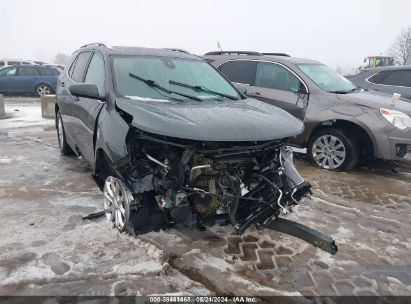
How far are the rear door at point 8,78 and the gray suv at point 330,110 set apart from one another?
1287 cm

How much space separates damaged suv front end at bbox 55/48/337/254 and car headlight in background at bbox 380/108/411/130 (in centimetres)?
275

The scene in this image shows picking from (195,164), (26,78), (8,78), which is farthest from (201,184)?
(8,78)

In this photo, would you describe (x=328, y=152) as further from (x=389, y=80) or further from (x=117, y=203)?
(x=117, y=203)

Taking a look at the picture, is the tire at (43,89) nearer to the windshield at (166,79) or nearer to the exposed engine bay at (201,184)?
the windshield at (166,79)

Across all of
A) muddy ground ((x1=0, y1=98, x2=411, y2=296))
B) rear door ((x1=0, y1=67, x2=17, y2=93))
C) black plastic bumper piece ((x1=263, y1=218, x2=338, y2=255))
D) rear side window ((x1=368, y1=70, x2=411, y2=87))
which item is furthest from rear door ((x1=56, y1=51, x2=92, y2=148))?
rear door ((x1=0, y1=67, x2=17, y2=93))

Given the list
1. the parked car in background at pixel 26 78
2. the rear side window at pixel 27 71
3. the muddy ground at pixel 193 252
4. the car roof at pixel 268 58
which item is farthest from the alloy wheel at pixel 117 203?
the rear side window at pixel 27 71

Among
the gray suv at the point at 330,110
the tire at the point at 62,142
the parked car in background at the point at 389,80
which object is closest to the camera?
the gray suv at the point at 330,110

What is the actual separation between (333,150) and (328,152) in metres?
0.09

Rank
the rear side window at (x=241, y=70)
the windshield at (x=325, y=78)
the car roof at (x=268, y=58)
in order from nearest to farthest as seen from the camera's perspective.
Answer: the windshield at (x=325, y=78), the car roof at (x=268, y=58), the rear side window at (x=241, y=70)

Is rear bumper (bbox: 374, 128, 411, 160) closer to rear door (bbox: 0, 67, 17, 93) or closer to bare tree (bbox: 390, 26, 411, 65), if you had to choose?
rear door (bbox: 0, 67, 17, 93)

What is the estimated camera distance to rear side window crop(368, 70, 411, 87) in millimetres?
8453

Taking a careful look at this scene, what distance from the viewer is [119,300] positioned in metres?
2.79

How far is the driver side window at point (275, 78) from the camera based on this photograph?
257 inches

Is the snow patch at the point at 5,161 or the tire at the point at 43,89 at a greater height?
the tire at the point at 43,89
